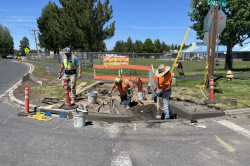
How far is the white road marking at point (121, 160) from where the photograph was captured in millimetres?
3281

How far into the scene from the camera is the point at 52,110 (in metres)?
6.07

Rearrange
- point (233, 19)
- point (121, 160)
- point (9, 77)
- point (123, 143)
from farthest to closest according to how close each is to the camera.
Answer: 1. point (233, 19)
2. point (9, 77)
3. point (123, 143)
4. point (121, 160)

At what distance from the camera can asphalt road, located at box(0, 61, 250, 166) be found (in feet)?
11.1

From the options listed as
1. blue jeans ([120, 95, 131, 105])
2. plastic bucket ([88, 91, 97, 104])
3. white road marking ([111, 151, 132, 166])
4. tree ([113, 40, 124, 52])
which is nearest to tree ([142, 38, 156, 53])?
tree ([113, 40, 124, 52])

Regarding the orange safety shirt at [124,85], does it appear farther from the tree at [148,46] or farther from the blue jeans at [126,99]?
the tree at [148,46]

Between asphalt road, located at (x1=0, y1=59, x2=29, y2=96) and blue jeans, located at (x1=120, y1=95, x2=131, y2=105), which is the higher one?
asphalt road, located at (x1=0, y1=59, x2=29, y2=96)

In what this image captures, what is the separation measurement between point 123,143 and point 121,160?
69cm

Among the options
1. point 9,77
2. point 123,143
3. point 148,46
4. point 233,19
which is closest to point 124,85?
point 123,143

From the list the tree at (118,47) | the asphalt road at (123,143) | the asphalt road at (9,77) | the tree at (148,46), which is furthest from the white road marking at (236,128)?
the tree at (148,46)

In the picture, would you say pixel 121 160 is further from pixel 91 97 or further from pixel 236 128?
pixel 91 97

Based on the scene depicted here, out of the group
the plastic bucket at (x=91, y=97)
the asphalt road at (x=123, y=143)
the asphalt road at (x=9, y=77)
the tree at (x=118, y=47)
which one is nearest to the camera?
the asphalt road at (x=123, y=143)

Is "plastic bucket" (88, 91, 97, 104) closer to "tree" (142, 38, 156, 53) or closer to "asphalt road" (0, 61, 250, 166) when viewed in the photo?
"asphalt road" (0, 61, 250, 166)

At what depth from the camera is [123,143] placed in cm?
408

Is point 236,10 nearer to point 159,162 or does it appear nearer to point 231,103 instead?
point 231,103
